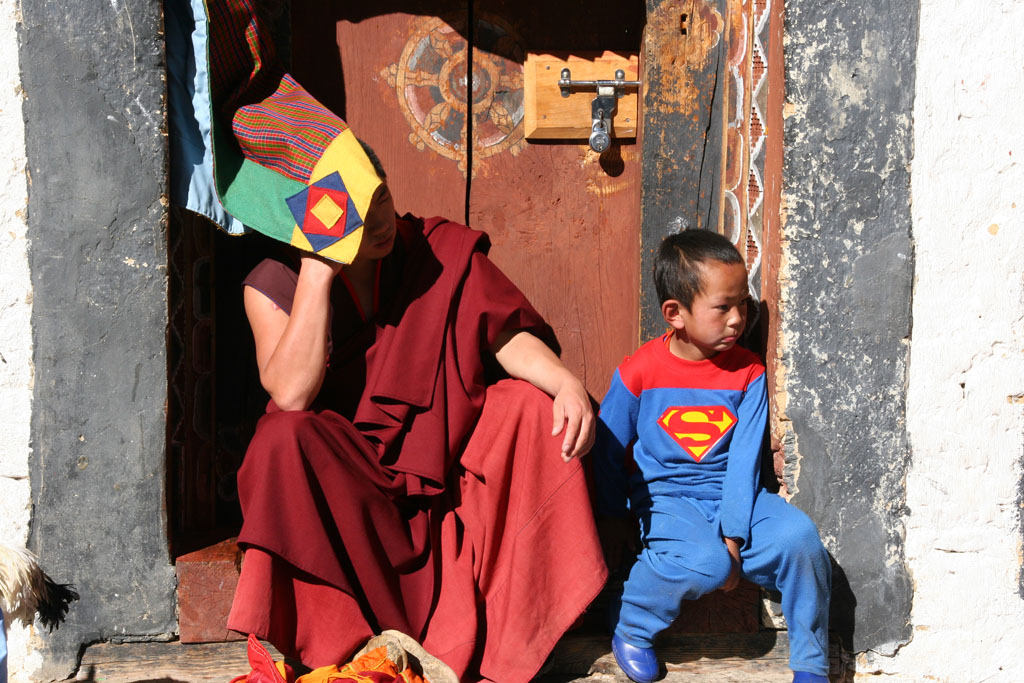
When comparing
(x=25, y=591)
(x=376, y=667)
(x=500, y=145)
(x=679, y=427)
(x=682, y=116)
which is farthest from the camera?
(x=500, y=145)

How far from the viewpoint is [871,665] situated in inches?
104

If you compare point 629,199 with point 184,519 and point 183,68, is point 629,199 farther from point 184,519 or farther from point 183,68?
point 184,519

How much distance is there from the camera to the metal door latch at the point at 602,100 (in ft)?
9.77

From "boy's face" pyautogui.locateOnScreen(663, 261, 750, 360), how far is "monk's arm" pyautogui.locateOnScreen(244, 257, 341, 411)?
0.94 meters

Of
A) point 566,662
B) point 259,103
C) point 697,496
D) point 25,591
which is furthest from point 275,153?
point 566,662

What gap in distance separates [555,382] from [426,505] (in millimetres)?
460

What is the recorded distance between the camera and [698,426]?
2.55m

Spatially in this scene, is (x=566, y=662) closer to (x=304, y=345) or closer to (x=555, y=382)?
(x=555, y=382)

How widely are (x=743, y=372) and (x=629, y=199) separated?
0.79 metres

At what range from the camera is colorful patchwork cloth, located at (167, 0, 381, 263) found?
7.80 ft

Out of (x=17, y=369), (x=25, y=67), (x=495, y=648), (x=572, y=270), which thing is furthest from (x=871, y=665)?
(x=25, y=67)

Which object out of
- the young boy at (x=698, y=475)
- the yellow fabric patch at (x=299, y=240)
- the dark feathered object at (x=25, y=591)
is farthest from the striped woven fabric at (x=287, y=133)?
the dark feathered object at (x=25, y=591)

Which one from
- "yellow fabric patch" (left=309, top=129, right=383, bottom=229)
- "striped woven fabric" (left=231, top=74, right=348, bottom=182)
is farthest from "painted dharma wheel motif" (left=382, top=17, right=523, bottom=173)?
"yellow fabric patch" (left=309, top=129, right=383, bottom=229)

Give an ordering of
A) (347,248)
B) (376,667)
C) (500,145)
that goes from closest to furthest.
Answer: (376,667) < (347,248) < (500,145)
